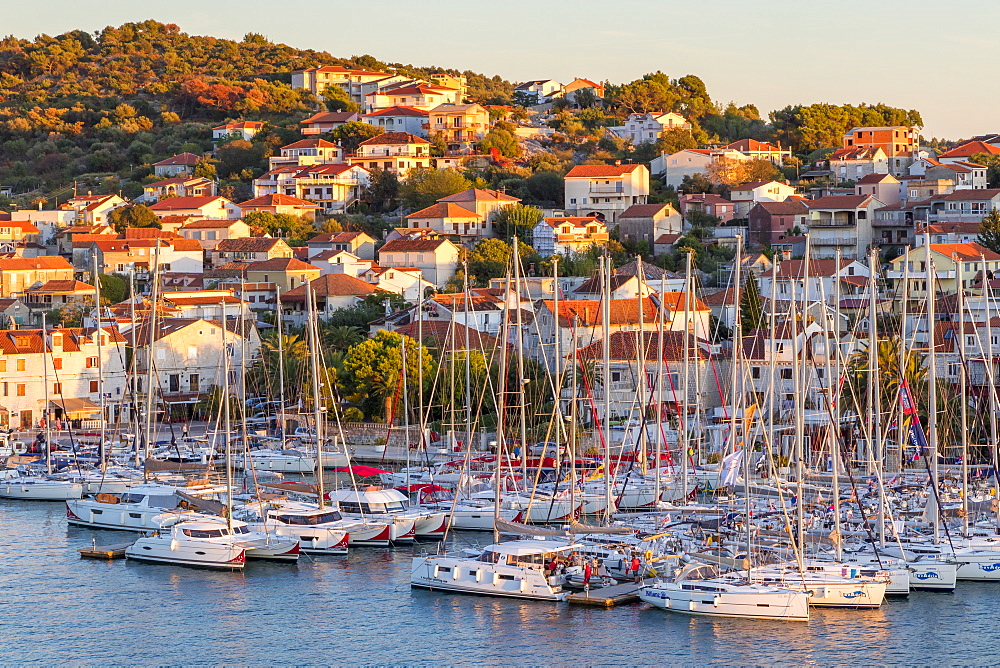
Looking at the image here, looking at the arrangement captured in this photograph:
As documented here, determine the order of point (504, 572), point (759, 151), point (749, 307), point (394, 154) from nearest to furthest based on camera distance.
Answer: point (504, 572), point (749, 307), point (394, 154), point (759, 151)

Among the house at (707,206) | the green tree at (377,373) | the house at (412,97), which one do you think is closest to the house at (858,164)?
the house at (707,206)

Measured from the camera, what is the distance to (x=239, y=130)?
106562 mm

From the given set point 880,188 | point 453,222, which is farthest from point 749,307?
point 880,188

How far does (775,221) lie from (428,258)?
57.8 ft

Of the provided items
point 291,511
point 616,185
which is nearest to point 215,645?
point 291,511

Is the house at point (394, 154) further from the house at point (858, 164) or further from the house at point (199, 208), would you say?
the house at point (858, 164)

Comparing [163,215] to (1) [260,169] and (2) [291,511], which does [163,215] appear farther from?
(2) [291,511]

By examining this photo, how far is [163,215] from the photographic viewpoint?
279 ft

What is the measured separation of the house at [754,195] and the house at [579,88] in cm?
3365

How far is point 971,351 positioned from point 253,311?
31.3 m

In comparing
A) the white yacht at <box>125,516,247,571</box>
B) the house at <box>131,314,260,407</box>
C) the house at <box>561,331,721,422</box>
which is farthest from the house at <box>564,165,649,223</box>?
the white yacht at <box>125,516,247,571</box>

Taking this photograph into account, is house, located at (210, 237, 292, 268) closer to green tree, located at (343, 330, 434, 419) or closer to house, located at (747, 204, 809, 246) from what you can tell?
house, located at (747, 204, 809, 246)

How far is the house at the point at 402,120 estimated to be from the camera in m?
98.1

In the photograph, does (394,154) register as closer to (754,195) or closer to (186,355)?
(754,195)
